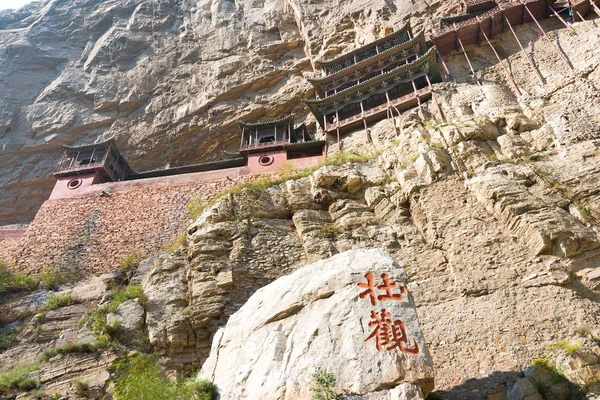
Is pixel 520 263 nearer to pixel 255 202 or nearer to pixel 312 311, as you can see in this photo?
pixel 312 311

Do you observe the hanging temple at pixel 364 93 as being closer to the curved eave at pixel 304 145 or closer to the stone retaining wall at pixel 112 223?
the curved eave at pixel 304 145

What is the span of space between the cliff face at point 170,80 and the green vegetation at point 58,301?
55.6 ft

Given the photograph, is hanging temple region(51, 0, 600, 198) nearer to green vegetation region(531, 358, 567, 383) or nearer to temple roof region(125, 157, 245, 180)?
temple roof region(125, 157, 245, 180)

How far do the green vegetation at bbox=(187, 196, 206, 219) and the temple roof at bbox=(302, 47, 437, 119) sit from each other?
8.96m

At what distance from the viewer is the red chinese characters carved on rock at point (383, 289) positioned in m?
6.75

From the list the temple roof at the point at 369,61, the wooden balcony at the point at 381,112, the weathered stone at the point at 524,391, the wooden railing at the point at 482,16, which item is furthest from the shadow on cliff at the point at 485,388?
the wooden railing at the point at 482,16

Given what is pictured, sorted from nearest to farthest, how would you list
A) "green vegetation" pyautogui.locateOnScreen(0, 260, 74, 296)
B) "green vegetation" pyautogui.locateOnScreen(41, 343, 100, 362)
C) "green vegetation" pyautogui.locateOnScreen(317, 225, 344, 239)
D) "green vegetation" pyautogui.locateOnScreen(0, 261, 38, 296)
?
"green vegetation" pyautogui.locateOnScreen(41, 343, 100, 362) → "green vegetation" pyautogui.locateOnScreen(317, 225, 344, 239) → "green vegetation" pyautogui.locateOnScreen(0, 261, 38, 296) → "green vegetation" pyautogui.locateOnScreen(0, 260, 74, 296)

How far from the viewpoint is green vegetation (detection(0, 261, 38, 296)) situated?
1646 cm

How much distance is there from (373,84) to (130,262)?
16519 millimetres

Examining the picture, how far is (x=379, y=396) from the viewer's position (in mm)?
5648

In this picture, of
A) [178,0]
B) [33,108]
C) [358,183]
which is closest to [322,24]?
[178,0]

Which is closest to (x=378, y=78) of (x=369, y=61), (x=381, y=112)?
(x=369, y=61)

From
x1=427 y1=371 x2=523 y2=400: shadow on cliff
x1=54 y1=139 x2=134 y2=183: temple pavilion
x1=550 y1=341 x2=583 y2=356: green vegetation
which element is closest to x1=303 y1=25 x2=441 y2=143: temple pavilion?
x1=54 y1=139 x2=134 y2=183: temple pavilion

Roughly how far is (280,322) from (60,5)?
47906 mm
